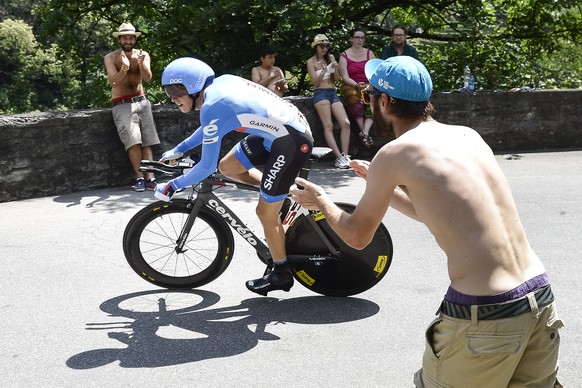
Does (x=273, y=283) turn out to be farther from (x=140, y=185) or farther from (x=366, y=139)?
(x=366, y=139)

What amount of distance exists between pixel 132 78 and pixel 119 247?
310 centimetres

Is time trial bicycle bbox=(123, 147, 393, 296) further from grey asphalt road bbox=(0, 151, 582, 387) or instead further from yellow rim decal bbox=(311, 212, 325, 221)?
grey asphalt road bbox=(0, 151, 582, 387)

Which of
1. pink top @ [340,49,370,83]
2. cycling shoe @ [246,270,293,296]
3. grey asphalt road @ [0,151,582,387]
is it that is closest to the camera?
grey asphalt road @ [0,151,582,387]

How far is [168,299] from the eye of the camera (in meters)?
6.18

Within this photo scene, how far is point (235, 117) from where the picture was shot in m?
5.67

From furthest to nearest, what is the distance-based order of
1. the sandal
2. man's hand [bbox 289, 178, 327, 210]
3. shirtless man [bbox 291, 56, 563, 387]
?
the sandal
man's hand [bbox 289, 178, 327, 210]
shirtless man [bbox 291, 56, 563, 387]

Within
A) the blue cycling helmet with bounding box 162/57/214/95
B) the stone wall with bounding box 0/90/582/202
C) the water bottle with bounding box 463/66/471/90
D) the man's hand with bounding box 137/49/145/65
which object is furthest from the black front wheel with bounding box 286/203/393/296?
the water bottle with bounding box 463/66/471/90

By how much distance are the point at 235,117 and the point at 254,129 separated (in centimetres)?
19

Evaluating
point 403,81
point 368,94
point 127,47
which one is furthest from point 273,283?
point 127,47

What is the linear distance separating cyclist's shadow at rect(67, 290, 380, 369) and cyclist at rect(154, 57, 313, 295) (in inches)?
10.2

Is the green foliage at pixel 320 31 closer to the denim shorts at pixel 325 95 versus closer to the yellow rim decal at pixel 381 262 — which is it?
the denim shorts at pixel 325 95

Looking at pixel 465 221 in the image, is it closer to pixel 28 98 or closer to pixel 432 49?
pixel 432 49

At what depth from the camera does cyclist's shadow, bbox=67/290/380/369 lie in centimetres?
518

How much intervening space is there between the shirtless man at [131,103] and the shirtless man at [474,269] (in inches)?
270
